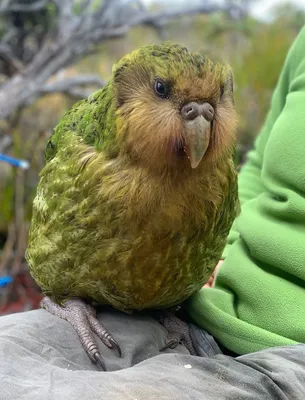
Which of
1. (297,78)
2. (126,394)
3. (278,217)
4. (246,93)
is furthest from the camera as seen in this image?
(246,93)

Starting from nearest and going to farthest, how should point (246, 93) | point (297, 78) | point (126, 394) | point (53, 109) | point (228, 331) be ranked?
point (126, 394) → point (228, 331) → point (297, 78) → point (53, 109) → point (246, 93)

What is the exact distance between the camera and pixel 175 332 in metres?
1.73

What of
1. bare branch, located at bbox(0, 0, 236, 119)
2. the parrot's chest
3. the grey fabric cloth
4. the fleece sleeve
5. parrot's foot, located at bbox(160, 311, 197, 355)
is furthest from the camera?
bare branch, located at bbox(0, 0, 236, 119)

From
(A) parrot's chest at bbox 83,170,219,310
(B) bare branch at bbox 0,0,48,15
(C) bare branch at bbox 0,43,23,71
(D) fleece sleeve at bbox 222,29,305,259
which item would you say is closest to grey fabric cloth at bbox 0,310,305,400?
(A) parrot's chest at bbox 83,170,219,310

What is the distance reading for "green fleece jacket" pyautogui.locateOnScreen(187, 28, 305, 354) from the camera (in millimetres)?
1578

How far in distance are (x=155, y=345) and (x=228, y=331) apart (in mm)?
225

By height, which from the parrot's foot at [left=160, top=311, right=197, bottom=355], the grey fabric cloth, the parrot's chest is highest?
the parrot's chest

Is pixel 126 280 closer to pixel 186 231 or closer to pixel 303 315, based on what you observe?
pixel 186 231

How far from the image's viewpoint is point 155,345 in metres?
1.65

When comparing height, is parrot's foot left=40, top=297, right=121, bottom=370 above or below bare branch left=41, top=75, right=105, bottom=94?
below

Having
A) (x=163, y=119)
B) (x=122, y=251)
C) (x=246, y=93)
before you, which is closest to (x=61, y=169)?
(x=122, y=251)

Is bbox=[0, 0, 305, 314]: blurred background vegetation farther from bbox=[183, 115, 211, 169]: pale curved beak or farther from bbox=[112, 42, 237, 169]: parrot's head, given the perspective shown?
bbox=[183, 115, 211, 169]: pale curved beak

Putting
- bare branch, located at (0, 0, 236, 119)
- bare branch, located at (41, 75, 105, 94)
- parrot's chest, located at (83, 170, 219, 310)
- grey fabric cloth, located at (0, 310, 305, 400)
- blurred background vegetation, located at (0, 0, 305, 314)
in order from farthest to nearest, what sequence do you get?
bare branch, located at (41, 75, 105, 94)
bare branch, located at (0, 0, 236, 119)
blurred background vegetation, located at (0, 0, 305, 314)
parrot's chest, located at (83, 170, 219, 310)
grey fabric cloth, located at (0, 310, 305, 400)

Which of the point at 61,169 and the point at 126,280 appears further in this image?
the point at 61,169
